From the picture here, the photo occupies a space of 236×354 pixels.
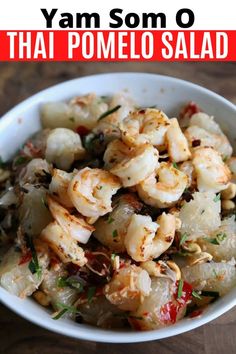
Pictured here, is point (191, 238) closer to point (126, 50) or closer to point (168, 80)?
point (168, 80)

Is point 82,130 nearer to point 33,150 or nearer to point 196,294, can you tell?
point 33,150

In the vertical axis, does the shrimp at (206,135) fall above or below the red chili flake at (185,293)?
above

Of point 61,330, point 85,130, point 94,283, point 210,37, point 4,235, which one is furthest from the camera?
point 210,37

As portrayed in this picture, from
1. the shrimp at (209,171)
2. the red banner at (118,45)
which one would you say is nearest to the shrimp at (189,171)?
the shrimp at (209,171)

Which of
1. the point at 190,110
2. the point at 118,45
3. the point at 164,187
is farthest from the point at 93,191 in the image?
the point at 118,45

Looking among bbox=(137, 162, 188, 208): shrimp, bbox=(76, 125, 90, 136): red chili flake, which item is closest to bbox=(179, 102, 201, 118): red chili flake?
bbox=(76, 125, 90, 136): red chili flake

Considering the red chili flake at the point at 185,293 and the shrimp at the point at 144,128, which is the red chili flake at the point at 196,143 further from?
the red chili flake at the point at 185,293

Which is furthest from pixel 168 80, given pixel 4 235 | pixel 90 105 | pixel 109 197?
pixel 4 235
